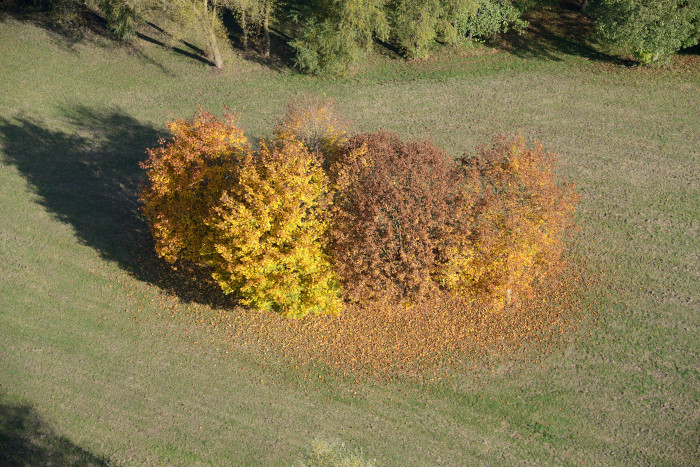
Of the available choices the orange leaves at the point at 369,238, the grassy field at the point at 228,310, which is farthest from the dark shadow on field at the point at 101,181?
the orange leaves at the point at 369,238

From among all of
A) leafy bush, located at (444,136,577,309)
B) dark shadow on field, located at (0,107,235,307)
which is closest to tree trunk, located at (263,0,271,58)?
dark shadow on field, located at (0,107,235,307)

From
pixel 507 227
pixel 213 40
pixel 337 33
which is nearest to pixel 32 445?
pixel 507 227

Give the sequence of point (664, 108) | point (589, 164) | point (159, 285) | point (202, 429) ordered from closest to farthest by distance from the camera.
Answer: point (202, 429) → point (159, 285) → point (589, 164) → point (664, 108)

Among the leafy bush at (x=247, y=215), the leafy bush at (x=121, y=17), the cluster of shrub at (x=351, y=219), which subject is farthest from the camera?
the leafy bush at (x=121, y=17)

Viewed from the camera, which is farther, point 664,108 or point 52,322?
point 664,108

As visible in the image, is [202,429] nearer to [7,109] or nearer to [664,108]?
[7,109]

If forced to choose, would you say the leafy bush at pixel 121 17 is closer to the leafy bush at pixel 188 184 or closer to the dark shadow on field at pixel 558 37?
the leafy bush at pixel 188 184

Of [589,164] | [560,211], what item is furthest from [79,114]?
[589,164]
